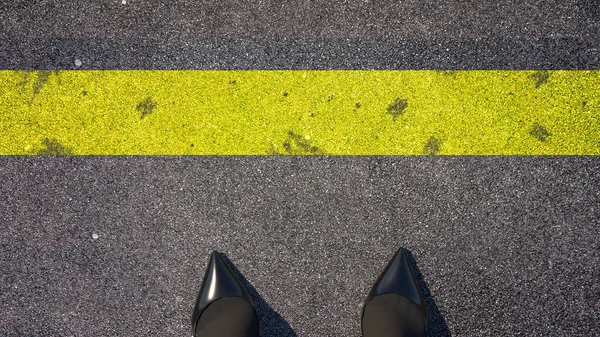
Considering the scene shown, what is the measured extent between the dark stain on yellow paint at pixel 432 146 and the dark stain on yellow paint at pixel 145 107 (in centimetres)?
146

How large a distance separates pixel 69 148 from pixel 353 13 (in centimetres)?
168

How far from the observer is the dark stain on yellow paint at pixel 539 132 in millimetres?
1915

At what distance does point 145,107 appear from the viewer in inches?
77.1

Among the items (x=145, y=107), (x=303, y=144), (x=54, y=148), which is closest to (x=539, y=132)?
(x=303, y=144)

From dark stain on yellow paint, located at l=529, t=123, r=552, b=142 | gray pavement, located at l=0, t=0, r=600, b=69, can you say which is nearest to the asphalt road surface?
gray pavement, located at l=0, t=0, r=600, b=69

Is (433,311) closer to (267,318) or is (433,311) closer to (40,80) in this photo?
(267,318)

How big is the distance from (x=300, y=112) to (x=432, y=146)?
0.72 metres

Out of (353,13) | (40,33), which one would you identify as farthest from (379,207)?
(40,33)

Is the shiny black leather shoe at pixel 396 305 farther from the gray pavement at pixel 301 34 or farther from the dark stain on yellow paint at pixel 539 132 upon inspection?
the gray pavement at pixel 301 34

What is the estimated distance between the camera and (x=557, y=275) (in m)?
1.97

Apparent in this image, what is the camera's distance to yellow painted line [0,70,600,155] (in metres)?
1.91

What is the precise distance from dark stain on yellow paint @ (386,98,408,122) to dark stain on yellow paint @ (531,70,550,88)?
0.68 metres

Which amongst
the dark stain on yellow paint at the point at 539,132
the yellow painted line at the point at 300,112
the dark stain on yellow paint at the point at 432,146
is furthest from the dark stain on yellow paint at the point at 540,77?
the dark stain on yellow paint at the point at 432,146

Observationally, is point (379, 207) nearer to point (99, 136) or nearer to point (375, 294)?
point (375, 294)
